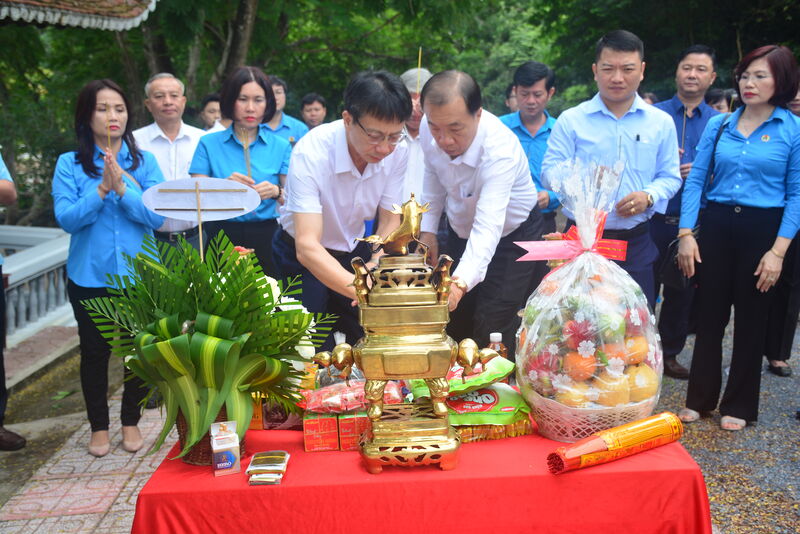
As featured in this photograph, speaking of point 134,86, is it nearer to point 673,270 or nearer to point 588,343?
point 673,270

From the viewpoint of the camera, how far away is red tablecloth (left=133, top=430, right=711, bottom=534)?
161 cm

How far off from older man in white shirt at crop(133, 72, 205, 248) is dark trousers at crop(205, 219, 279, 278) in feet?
1.01

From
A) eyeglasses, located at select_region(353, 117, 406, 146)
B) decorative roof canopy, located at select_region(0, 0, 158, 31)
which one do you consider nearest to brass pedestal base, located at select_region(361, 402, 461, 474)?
eyeglasses, located at select_region(353, 117, 406, 146)

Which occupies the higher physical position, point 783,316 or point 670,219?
point 670,219

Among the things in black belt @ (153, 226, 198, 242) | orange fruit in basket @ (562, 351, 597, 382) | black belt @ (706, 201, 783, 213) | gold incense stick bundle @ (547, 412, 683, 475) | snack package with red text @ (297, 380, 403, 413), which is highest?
black belt @ (706, 201, 783, 213)

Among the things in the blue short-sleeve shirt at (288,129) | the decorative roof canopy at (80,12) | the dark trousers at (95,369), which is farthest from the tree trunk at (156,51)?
the dark trousers at (95,369)

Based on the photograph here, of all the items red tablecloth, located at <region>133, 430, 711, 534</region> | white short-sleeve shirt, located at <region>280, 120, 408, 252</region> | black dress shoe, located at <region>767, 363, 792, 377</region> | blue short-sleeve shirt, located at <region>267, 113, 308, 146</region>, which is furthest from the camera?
blue short-sleeve shirt, located at <region>267, 113, 308, 146</region>

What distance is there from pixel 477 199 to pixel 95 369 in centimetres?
206

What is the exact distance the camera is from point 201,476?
168 centimetres

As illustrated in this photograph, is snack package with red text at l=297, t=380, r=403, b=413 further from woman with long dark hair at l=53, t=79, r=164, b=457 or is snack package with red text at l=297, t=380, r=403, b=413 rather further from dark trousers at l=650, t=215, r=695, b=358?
dark trousers at l=650, t=215, r=695, b=358

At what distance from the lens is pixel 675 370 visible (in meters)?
4.66

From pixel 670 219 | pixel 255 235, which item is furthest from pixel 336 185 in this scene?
pixel 670 219

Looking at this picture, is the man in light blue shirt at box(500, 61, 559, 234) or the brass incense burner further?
the man in light blue shirt at box(500, 61, 559, 234)

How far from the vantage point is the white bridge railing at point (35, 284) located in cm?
597
